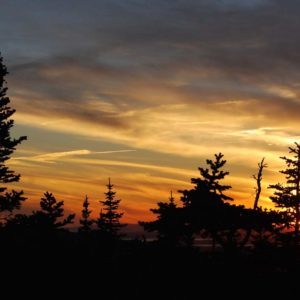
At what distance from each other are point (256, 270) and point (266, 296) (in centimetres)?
258

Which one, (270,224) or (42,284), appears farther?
(270,224)

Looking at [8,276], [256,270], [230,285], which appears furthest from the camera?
[256,270]

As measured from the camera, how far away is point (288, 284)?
27312 millimetres

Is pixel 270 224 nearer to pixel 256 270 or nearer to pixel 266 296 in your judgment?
pixel 256 270

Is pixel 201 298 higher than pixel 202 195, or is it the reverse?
pixel 202 195

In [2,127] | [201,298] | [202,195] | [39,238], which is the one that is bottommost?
[201,298]

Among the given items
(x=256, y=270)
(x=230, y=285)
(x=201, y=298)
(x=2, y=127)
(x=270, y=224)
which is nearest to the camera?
(x=201, y=298)

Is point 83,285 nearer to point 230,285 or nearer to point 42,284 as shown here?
point 42,284

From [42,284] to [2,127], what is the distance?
65.9ft

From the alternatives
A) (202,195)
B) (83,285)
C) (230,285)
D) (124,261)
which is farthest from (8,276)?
(202,195)

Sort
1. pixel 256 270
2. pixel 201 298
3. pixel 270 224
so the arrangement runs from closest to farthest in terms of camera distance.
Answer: pixel 201 298
pixel 256 270
pixel 270 224

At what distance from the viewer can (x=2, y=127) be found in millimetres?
39375

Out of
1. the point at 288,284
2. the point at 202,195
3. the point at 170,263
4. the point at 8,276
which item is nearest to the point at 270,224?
the point at 202,195

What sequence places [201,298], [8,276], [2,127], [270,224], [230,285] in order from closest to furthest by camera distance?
1. [8,276]
2. [201,298]
3. [230,285]
4. [270,224]
5. [2,127]
